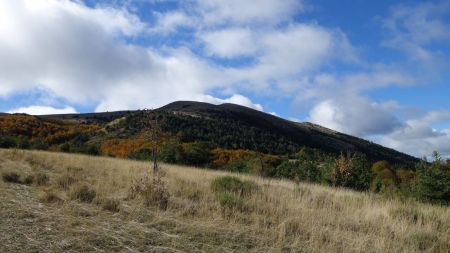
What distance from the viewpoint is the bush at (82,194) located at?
9.63 m

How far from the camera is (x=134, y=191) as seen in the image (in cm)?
1032

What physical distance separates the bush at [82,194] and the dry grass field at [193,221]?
20mm

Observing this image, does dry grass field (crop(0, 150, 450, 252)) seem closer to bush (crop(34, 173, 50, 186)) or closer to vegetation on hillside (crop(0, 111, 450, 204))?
bush (crop(34, 173, 50, 186))

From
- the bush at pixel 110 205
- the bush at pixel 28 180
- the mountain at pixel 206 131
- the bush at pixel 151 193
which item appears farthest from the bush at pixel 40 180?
the mountain at pixel 206 131

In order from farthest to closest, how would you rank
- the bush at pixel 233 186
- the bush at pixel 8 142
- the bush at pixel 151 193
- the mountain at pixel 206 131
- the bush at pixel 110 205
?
the mountain at pixel 206 131, the bush at pixel 8 142, the bush at pixel 233 186, the bush at pixel 151 193, the bush at pixel 110 205

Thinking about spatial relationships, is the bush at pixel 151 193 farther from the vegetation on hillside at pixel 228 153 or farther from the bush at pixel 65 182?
the vegetation on hillside at pixel 228 153

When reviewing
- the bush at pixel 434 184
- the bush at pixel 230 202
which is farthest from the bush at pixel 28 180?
the bush at pixel 434 184

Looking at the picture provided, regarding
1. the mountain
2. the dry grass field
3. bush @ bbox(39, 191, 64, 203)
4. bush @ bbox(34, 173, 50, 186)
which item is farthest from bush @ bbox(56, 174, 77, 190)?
the mountain

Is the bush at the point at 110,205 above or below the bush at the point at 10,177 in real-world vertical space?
below

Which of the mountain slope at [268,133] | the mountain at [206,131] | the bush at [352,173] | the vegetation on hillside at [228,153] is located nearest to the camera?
the vegetation on hillside at [228,153]

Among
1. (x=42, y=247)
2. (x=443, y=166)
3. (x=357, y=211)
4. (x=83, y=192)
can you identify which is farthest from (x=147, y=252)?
(x=443, y=166)

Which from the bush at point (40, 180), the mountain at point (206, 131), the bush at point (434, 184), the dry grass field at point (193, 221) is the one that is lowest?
the dry grass field at point (193, 221)

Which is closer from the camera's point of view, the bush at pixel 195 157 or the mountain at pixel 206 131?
the bush at pixel 195 157

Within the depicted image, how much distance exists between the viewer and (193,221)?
8172 mm
